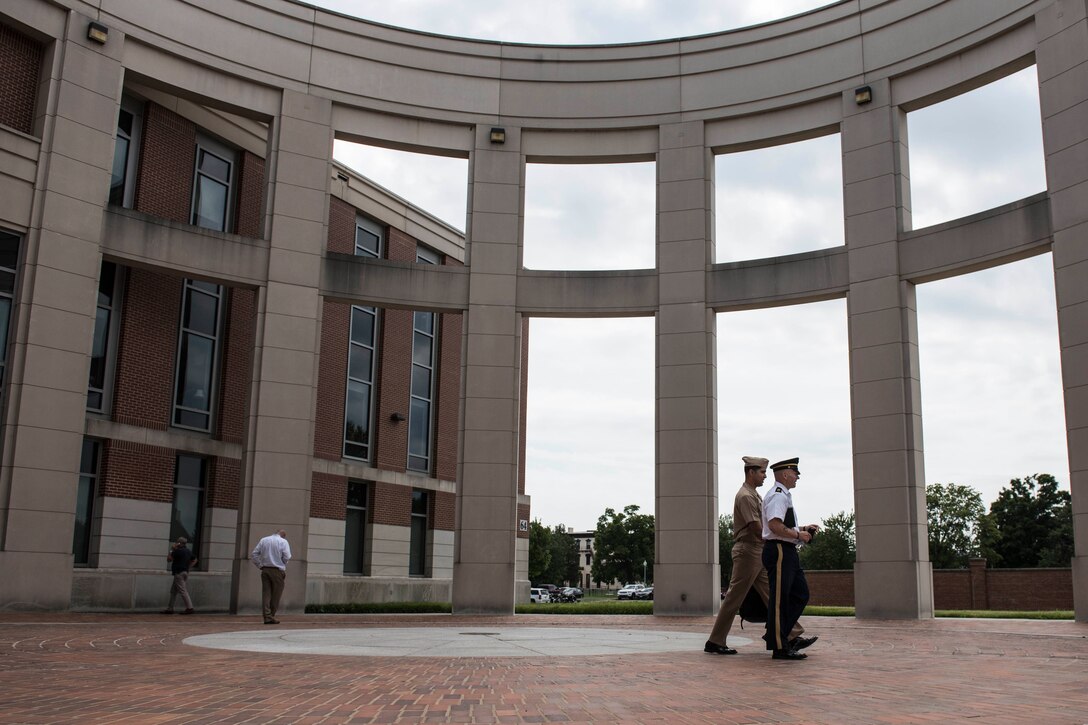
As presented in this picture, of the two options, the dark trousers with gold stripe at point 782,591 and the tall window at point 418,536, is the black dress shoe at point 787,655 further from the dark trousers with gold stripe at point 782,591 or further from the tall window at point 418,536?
the tall window at point 418,536

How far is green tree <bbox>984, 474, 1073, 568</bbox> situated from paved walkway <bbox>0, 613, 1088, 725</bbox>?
81692 millimetres

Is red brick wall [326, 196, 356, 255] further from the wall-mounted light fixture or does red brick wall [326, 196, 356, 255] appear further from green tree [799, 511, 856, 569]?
green tree [799, 511, 856, 569]

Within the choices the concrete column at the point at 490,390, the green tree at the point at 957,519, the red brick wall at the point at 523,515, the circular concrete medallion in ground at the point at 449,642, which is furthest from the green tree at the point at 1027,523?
the circular concrete medallion in ground at the point at 449,642

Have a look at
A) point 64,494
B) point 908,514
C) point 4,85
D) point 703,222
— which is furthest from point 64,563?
point 908,514

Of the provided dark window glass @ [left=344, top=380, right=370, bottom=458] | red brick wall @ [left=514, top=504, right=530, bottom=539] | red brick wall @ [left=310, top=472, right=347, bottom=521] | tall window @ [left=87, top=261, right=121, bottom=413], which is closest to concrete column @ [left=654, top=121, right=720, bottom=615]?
red brick wall @ [left=310, top=472, right=347, bottom=521]

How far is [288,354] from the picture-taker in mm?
20141

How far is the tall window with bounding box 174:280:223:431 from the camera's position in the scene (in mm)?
23984

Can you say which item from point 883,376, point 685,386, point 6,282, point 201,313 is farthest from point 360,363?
point 883,376

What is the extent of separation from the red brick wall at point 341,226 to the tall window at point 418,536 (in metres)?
8.65

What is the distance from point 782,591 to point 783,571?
19 cm

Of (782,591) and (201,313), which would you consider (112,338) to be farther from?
(782,591)

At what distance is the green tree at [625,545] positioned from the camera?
12056 cm

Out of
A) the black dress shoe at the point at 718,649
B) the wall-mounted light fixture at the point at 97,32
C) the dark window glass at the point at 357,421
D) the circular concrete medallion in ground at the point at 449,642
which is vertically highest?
the wall-mounted light fixture at the point at 97,32

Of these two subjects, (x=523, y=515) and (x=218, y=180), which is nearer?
(x=218, y=180)
